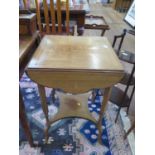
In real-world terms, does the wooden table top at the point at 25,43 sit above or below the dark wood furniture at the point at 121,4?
below

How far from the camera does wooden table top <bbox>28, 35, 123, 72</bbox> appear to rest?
909 mm

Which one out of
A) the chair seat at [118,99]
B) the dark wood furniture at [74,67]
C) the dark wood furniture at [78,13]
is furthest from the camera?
the dark wood furniture at [78,13]

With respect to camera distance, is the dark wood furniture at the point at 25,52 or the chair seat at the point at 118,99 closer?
the dark wood furniture at the point at 25,52

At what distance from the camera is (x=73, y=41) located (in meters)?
1.20

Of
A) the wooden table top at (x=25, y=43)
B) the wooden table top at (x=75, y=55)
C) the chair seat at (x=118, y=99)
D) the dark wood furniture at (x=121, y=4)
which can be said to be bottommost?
the chair seat at (x=118, y=99)

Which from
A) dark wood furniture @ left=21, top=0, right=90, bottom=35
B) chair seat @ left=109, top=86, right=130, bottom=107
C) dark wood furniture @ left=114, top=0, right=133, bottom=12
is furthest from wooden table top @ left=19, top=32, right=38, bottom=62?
dark wood furniture @ left=114, top=0, right=133, bottom=12

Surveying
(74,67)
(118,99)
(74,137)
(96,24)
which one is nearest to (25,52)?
(74,67)

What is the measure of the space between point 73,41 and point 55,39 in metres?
0.13

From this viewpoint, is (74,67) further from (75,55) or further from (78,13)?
(78,13)

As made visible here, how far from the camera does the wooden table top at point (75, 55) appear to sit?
0.91 meters

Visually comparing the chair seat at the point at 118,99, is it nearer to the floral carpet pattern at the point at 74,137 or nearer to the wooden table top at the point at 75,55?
the floral carpet pattern at the point at 74,137

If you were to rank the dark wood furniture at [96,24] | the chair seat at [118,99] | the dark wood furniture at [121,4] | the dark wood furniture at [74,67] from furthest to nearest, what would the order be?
the dark wood furniture at [121,4] < the dark wood furniture at [96,24] < the chair seat at [118,99] < the dark wood furniture at [74,67]

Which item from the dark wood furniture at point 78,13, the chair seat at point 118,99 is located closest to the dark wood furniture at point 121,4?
the dark wood furniture at point 78,13
